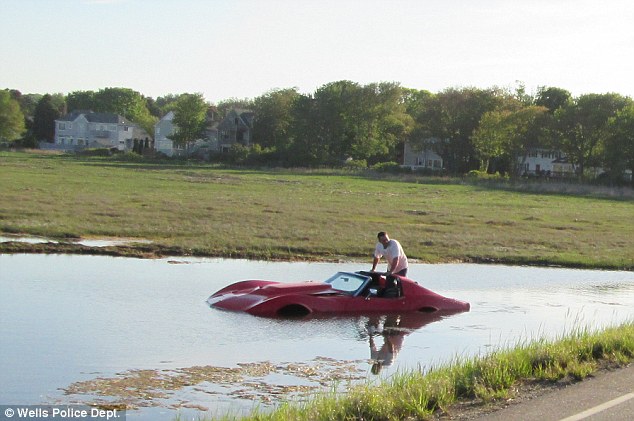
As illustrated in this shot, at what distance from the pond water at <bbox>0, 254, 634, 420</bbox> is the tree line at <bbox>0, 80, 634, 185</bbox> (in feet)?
264

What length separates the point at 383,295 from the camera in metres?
21.5

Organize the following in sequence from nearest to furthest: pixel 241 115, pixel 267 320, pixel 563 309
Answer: pixel 267 320 → pixel 563 309 → pixel 241 115

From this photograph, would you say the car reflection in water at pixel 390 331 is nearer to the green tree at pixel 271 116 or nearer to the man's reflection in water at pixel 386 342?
the man's reflection in water at pixel 386 342

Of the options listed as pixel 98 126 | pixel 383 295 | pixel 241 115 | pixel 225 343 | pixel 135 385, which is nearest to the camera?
pixel 135 385

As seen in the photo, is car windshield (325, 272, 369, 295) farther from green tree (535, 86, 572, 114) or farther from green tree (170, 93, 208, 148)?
green tree (535, 86, 572, 114)

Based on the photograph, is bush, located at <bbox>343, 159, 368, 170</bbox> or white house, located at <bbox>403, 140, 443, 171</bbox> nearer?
bush, located at <bbox>343, 159, 368, 170</bbox>

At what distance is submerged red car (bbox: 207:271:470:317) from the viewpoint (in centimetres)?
2016

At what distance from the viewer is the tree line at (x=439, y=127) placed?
106312 millimetres

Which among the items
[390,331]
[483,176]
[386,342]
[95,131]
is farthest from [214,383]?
[95,131]

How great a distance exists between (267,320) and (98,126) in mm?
172532

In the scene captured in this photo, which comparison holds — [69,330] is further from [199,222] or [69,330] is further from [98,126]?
[98,126]

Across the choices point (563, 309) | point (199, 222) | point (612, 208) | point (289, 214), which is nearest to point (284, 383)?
point (563, 309)

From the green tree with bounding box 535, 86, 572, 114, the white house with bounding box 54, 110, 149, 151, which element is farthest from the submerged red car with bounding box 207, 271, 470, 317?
the white house with bounding box 54, 110, 149, 151

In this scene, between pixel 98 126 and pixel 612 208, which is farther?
pixel 98 126
